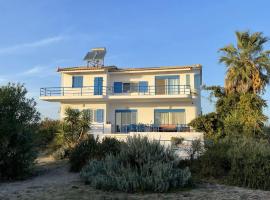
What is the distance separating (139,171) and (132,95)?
1929 cm

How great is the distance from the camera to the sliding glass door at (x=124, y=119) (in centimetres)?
3120

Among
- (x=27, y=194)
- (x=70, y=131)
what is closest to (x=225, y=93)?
(x=70, y=131)

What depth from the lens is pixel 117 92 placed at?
31953 mm

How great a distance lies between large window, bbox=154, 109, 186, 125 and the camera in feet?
100

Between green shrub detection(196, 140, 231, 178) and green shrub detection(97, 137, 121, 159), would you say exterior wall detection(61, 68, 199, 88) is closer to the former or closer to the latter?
green shrub detection(97, 137, 121, 159)

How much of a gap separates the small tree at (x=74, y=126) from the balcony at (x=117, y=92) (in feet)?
→ 23.2

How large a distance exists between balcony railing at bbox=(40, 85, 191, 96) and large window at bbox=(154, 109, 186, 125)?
1.58 meters

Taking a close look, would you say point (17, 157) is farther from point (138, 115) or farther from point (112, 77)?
point (112, 77)

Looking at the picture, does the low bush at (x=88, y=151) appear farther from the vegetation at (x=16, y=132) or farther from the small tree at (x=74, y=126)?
the small tree at (x=74, y=126)

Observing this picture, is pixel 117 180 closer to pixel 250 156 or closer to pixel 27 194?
pixel 27 194

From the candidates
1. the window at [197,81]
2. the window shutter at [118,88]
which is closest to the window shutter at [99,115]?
the window shutter at [118,88]

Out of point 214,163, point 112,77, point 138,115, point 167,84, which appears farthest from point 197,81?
point 214,163

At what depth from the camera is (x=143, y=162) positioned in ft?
37.4

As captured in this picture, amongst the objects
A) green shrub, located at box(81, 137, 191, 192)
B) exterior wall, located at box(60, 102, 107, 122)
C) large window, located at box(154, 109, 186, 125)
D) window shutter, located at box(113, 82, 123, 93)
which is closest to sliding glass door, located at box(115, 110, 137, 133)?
exterior wall, located at box(60, 102, 107, 122)
